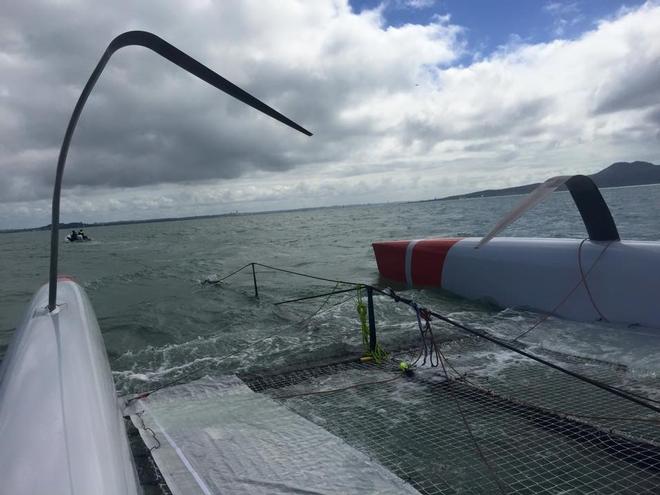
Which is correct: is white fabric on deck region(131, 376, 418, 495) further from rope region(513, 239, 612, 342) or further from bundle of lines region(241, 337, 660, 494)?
rope region(513, 239, 612, 342)

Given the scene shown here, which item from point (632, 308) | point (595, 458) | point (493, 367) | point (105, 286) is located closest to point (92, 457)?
point (595, 458)

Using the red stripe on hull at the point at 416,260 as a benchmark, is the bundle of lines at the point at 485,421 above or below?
below

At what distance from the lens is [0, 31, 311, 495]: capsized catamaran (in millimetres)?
1562

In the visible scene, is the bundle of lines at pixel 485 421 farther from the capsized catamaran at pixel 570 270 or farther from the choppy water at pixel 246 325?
the capsized catamaran at pixel 570 270

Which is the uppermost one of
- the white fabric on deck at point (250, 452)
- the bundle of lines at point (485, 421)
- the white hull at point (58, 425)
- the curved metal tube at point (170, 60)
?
the curved metal tube at point (170, 60)

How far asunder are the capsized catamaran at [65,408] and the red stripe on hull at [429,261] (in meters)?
7.11

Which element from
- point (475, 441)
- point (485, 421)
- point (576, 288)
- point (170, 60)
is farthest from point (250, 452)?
point (576, 288)

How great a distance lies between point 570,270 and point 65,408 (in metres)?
6.53

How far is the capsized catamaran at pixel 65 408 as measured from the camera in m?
1.56

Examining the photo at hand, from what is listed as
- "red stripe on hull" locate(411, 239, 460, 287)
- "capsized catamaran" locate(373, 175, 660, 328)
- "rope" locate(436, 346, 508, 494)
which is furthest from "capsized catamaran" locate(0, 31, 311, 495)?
"red stripe on hull" locate(411, 239, 460, 287)

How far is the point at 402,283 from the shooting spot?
34.4ft

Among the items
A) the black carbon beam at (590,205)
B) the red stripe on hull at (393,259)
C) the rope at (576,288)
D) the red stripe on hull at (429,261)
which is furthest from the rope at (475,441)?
the red stripe on hull at (393,259)

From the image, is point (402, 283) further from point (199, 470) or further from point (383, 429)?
point (199, 470)

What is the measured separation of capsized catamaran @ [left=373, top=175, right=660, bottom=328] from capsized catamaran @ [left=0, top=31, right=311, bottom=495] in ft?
15.5
